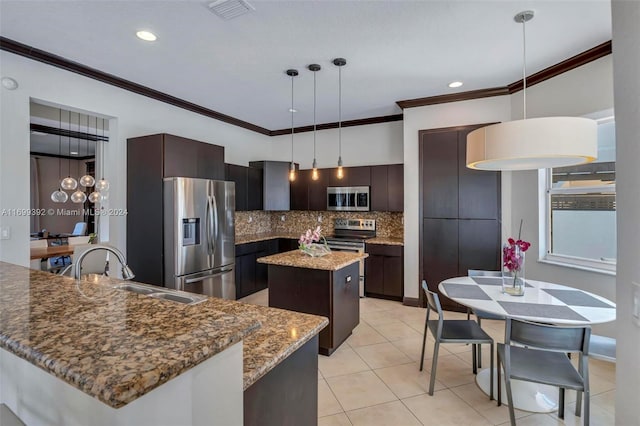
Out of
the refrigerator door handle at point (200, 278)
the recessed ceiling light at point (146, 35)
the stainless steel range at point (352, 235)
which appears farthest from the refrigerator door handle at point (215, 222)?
the stainless steel range at point (352, 235)

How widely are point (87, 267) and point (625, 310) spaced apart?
12.9 feet

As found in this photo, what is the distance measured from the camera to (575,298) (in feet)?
7.57

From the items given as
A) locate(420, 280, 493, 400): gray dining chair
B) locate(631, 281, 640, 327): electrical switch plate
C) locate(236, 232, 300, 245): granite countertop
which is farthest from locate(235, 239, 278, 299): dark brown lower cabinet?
locate(631, 281, 640, 327): electrical switch plate

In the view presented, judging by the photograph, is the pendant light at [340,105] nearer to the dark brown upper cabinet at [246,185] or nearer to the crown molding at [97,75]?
the dark brown upper cabinet at [246,185]

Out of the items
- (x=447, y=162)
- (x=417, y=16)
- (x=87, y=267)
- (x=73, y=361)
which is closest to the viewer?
(x=73, y=361)

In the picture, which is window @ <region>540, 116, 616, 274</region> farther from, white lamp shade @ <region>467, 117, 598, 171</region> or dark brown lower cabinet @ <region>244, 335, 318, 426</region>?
dark brown lower cabinet @ <region>244, 335, 318, 426</region>

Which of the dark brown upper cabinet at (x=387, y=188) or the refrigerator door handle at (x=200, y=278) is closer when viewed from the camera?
the refrigerator door handle at (x=200, y=278)

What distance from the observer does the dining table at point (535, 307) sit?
196cm

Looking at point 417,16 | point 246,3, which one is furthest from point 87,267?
point 417,16

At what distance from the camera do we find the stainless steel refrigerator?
341 cm

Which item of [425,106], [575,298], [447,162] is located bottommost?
[575,298]

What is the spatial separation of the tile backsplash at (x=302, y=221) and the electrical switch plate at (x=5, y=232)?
2.98m

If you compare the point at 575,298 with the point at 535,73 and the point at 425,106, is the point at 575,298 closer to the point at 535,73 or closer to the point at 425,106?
the point at 535,73

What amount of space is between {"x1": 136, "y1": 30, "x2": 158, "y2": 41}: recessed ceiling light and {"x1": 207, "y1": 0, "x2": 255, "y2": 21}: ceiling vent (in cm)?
72
